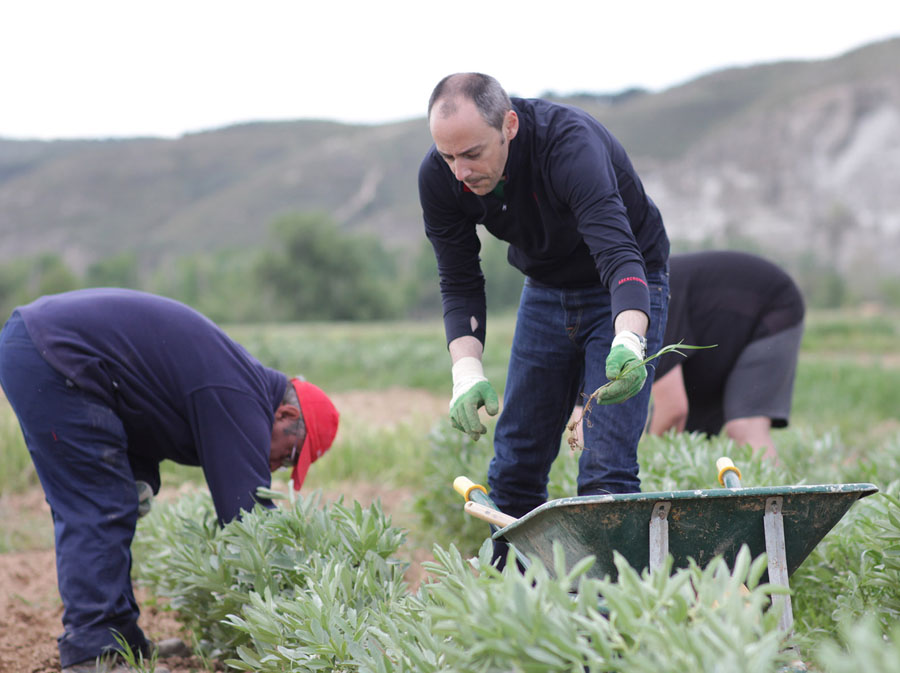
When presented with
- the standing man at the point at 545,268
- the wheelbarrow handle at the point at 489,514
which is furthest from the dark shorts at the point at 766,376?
the wheelbarrow handle at the point at 489,514

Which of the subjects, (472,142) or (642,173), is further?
(642,173)

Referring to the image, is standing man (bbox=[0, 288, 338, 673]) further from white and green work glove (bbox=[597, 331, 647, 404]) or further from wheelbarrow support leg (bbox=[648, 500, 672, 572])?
wheelbarrow support leg (bbox=[648, 500, 672, 572])

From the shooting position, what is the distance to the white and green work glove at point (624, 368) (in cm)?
232

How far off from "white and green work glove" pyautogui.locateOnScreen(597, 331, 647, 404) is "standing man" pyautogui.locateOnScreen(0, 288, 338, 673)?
131cm

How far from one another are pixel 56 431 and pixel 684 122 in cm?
11016

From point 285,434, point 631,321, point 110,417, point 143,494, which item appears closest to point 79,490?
point 110,417

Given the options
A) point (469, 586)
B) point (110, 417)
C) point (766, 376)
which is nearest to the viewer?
point (469, 586)

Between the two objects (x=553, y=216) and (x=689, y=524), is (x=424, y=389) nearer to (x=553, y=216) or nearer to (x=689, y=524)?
(x=553, y=216)

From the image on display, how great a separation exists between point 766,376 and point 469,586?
3.31 m

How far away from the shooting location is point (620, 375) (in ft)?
7.64

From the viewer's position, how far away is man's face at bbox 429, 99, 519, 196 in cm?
254

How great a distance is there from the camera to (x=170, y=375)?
10.0 ft

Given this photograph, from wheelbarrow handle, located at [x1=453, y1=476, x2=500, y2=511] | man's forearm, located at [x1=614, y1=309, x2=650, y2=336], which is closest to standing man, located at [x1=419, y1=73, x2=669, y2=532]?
man's forearm, located at [x1=614, y1=309, x2=650, y2=336]

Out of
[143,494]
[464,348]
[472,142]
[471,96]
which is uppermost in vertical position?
[471,96]
